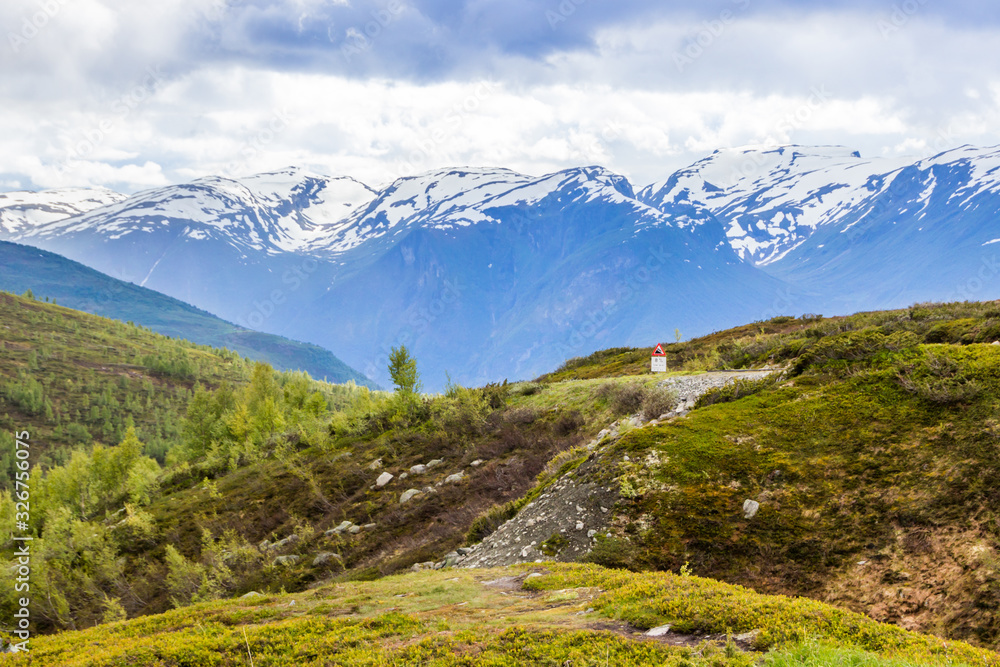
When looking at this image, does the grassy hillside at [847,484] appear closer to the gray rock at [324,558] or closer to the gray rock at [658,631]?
the gray rock at [658,631]

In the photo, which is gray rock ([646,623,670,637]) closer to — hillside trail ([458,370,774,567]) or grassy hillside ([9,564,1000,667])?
grassy hillside ([9,564,1000,667])

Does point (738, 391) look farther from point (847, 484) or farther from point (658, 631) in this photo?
point (658, 631)

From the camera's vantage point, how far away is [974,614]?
720cm

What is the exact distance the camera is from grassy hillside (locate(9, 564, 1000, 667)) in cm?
600

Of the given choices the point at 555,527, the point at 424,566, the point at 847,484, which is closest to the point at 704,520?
the point at 847,484

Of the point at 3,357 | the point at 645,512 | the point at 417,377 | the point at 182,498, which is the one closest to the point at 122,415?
the point at 3,357

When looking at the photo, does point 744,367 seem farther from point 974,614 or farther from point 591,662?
point 591,662

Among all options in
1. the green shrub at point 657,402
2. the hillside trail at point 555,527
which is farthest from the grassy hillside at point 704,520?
the hillside trail at point 555,527

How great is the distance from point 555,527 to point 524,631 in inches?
222

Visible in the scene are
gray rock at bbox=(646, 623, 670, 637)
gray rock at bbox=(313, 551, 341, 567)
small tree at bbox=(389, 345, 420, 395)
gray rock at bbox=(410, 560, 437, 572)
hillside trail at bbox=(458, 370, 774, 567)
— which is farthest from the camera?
small tree at bbox=(389, 345, 420, 395)

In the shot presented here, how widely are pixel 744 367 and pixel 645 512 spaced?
16.5 meters

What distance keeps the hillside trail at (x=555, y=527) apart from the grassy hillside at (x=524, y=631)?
1160mm

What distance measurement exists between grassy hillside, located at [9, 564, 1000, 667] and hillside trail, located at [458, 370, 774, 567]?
1160mm

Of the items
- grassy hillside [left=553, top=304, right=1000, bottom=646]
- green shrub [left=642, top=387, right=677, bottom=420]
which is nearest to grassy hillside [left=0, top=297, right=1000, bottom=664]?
grassy hillside [left=553, top=304, right=1000, bottom=646]
